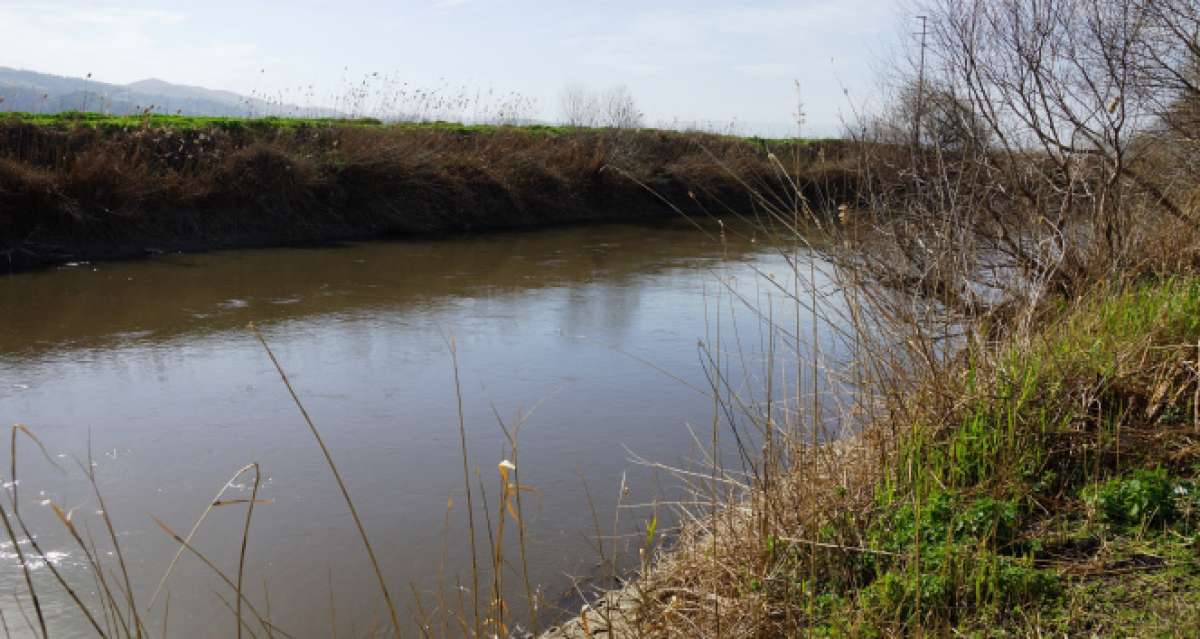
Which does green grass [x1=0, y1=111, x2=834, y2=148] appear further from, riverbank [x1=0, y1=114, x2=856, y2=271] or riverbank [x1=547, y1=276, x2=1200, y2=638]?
riverbank [x1=547, y1=276, x2=1200, y2=638]

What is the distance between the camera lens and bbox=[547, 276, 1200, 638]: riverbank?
2492 millimetres

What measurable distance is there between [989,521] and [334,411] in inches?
160

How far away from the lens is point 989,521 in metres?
2.79

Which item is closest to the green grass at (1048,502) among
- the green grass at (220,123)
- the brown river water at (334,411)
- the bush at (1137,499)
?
the bush at (1137,499)

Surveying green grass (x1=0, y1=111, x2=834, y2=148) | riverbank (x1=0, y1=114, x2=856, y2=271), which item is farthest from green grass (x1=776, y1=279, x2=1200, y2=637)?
green grass (x1=0, y1=111, x2=834, y2=148)

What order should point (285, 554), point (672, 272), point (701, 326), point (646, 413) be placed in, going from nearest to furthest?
point (285, 554)
point (646, 413)
point (701, 326)
point (672, 272)

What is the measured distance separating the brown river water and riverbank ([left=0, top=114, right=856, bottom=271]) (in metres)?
1.01

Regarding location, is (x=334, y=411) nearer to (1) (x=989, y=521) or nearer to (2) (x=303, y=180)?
(1) (x=989, y=521)

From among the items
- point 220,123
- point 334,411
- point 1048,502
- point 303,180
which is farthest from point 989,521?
point 220,123

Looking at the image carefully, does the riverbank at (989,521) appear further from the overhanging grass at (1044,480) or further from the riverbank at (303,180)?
the riverbank at (303,180)

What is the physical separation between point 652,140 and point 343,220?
23.8 feet

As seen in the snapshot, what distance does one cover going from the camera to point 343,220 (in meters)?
14.1

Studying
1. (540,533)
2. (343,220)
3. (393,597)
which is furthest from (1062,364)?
(343,220)

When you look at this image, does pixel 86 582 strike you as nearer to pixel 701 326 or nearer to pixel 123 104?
pixel 701 326
